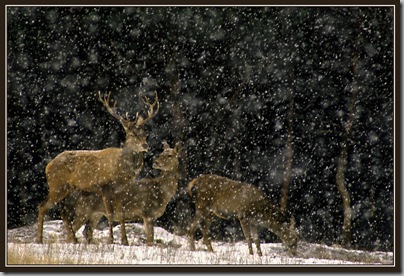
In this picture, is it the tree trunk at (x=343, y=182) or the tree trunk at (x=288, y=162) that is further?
the tree trunk at (x=288, y=162)

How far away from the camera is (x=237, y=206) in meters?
16.9

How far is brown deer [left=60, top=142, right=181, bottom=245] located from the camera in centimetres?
1664

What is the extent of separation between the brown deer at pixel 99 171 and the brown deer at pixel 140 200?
16cm

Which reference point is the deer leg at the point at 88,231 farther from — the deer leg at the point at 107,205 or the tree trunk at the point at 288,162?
the tree trunk at the point at 288,162

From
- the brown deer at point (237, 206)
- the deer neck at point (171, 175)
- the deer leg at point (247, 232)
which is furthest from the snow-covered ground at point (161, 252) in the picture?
the deer neck at point (171, 175)

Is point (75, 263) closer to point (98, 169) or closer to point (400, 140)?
point (98, 169)

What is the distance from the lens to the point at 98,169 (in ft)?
54.5

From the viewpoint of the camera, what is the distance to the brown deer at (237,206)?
16859 millimetres

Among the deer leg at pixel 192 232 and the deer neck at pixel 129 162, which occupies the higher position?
the deer neck at pixel 129 162

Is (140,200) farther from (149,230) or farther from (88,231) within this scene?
(88,231)

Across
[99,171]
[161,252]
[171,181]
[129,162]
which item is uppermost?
[129,162]

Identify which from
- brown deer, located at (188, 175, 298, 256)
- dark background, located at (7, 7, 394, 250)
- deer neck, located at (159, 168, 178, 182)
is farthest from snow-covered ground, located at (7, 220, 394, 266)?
deer neck, located at (159, 168, 178, 182)

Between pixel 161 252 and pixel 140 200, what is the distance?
5.77 feet

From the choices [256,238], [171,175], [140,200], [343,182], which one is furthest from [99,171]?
[343,182]
